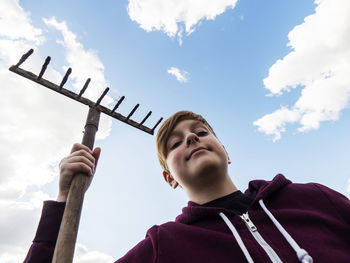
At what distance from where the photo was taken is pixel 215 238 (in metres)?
1.59

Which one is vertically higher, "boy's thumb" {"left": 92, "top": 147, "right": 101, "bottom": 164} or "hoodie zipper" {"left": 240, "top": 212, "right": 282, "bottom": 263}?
"boy's thumb" {"left": 92, "top": 147, "right": 101, "bottom": 164}

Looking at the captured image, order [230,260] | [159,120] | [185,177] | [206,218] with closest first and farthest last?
[230,260], [206,218], [185,177], [159,120]

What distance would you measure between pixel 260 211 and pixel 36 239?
183 centimetres

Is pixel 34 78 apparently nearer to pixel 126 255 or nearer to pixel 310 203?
pixel 126 255

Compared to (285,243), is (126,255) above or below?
above

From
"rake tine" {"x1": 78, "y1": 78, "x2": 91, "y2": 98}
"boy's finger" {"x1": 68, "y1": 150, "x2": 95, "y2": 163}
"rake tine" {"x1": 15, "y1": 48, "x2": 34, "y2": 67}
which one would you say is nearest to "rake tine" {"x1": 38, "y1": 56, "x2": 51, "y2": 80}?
"rake tine" {"x1": 15, "y1": 48, "x2": 34, "y2": 67}

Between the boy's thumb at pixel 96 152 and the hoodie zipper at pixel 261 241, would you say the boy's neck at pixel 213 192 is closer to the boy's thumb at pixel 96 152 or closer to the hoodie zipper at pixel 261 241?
the hoodie zipper at pixel 261 241

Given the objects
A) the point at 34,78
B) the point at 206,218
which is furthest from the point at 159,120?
the point at 206,218

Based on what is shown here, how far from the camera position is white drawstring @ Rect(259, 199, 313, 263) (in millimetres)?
1303

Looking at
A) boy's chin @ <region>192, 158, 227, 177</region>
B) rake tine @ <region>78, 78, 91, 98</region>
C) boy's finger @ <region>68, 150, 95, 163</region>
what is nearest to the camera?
boy's chin @ <region>192, 158, 227, 177</region>

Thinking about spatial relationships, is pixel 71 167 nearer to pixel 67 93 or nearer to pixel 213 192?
pixel 213 192

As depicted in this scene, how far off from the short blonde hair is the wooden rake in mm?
884

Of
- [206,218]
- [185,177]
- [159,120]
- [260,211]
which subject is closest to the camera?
[260,211]

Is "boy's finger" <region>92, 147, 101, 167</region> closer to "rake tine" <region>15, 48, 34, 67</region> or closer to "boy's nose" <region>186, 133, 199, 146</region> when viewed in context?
"boy's nose" <region>186, 133, 199, 146</region>
